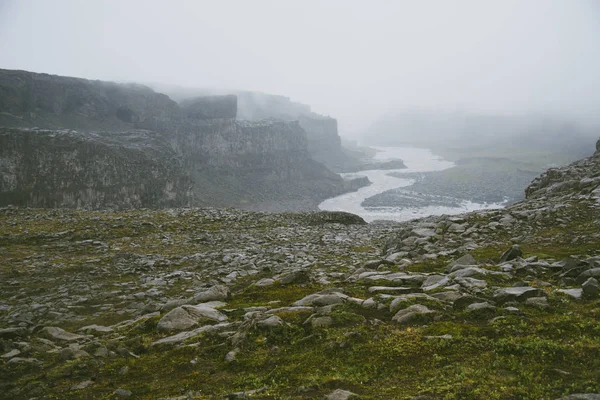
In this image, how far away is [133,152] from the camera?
97.4 metres

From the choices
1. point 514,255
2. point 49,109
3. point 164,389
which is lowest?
point 164,389

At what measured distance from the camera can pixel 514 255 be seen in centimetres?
1282

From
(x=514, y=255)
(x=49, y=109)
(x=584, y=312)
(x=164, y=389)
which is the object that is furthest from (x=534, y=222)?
(x=49, y=109)

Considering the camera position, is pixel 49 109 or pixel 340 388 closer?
pixel 340 388

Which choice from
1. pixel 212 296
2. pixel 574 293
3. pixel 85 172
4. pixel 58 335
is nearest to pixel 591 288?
pixel 574 293

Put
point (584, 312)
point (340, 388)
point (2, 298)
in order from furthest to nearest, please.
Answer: point (2, 298)
point (584, 312)
point (340, 388)

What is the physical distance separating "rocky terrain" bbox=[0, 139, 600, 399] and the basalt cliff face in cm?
6812

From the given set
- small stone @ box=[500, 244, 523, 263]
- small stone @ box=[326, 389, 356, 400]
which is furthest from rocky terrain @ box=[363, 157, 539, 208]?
small stone @ box=[326, 389, 356, 400]

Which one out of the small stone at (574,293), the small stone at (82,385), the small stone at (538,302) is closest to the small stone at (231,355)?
the small stone at (82,385)

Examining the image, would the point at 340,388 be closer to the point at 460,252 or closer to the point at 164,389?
the point at 164,389

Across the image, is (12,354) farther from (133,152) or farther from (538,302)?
(133,152)

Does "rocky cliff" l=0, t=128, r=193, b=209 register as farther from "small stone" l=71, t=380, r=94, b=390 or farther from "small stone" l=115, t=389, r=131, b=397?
"small stone" l=115, t=389, r=131, b=397

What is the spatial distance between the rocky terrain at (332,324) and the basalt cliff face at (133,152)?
224ft

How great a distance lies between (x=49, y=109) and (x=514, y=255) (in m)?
127
